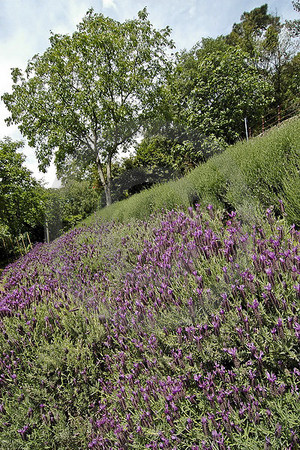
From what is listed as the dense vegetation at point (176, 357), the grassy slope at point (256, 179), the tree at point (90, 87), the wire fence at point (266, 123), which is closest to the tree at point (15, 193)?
the tree at point (90, 87)

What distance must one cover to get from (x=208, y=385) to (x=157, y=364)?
1.46 feet

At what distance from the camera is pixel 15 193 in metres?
11.7

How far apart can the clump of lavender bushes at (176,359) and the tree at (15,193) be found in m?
10.5

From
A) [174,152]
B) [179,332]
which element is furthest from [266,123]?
[179,332]

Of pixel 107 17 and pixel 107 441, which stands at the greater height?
pixel 107 17

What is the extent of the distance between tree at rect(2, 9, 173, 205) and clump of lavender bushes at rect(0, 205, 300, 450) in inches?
559

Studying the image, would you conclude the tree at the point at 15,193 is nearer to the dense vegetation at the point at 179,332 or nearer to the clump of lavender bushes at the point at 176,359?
the dense vegetation at the point at 179,332

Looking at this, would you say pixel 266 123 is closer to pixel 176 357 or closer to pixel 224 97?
pixel 224 97

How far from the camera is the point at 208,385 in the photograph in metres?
1.33

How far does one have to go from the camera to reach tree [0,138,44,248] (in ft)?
38.2

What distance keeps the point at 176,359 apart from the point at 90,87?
17296mm

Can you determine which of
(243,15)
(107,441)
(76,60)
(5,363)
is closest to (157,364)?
(107,441)

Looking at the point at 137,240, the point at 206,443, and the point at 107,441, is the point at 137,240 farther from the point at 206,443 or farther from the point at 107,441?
the point at 206,443

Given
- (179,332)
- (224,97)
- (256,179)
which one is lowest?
(179,332)
